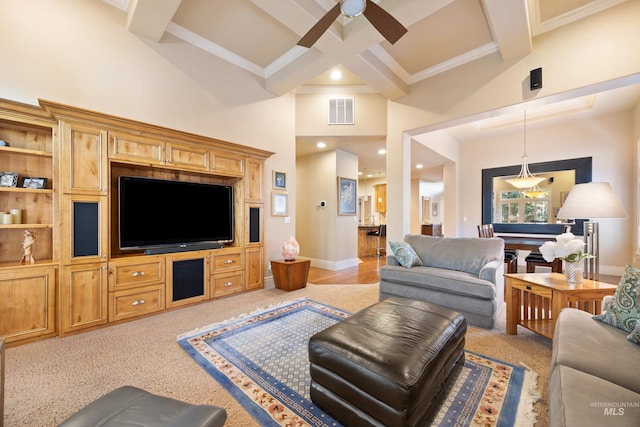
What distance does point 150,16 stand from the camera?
9.13 feet

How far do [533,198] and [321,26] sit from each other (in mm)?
6436

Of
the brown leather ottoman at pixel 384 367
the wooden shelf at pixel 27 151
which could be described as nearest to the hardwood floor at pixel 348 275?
the brown leather ottoman at pixel 384 367

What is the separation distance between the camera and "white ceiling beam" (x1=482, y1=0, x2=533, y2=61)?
2500 mm

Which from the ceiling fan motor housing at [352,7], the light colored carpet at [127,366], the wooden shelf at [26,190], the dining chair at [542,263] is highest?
the ceiling fan motor housing at [352,7]

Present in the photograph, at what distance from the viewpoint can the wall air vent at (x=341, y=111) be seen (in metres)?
4.86

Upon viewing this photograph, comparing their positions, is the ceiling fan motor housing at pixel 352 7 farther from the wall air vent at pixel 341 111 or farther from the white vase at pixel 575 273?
the wall air vent at pixel 341 111

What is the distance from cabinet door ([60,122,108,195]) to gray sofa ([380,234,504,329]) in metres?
3.41

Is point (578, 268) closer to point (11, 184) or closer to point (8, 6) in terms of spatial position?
point (11, 184)

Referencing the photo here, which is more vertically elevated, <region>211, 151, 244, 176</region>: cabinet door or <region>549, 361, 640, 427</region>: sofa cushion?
<region>211, 151, 244, 176</region>: cabinet door

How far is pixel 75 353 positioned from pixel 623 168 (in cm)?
855

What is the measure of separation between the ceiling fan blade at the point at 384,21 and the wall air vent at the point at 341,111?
2.55 meters

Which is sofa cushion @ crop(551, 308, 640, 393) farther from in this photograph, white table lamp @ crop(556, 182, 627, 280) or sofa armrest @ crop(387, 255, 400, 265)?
sofa armrest @ crop(387, 255, 400, 265)

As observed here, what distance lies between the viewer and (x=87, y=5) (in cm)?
280

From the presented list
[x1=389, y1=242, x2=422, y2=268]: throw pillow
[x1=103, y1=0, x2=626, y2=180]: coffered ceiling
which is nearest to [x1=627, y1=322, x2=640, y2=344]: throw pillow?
[x1=389, y1=242, x2=422, y2=268]: throw pillow
